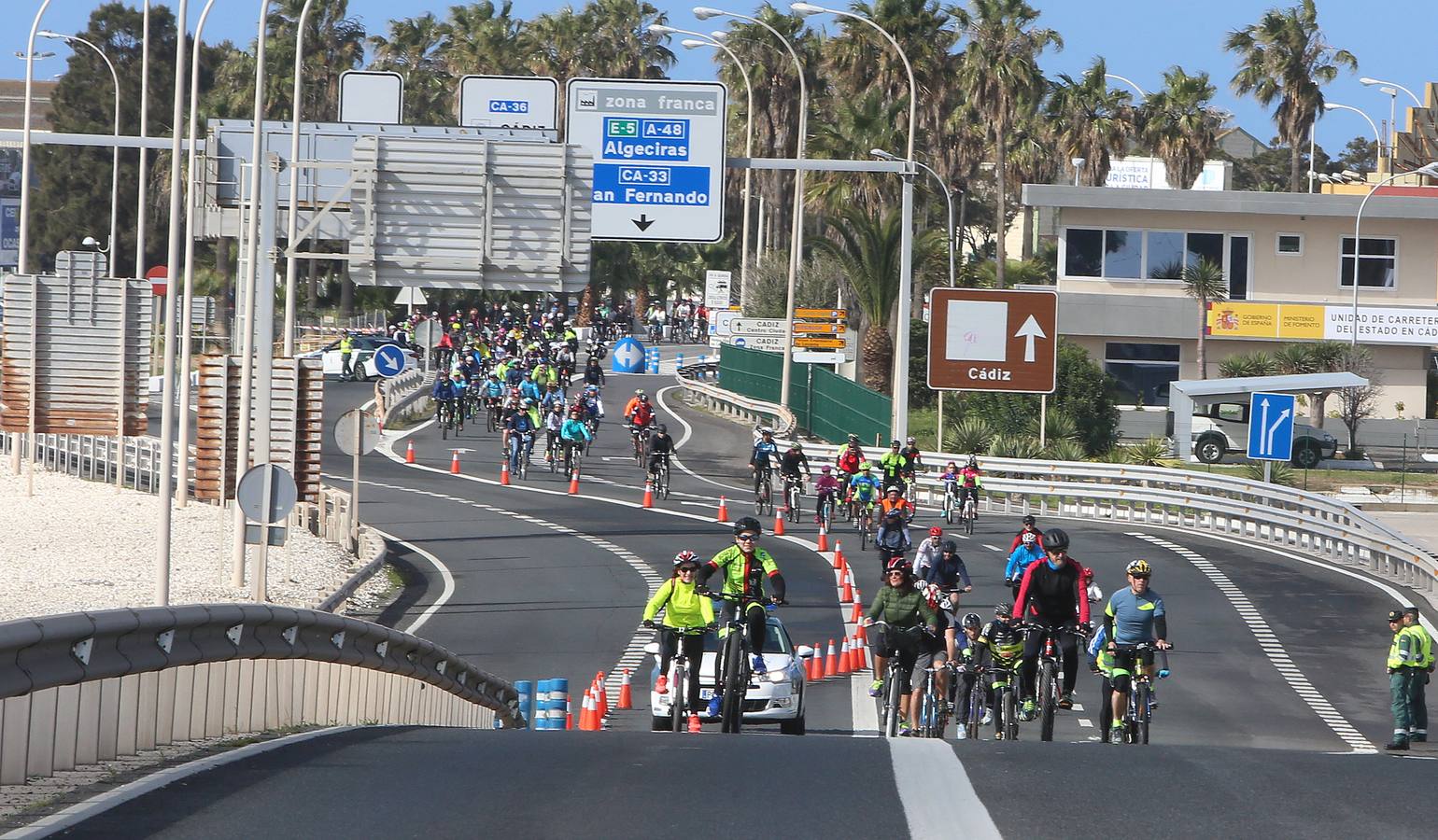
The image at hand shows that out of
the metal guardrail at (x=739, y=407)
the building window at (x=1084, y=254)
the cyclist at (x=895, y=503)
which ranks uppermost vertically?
the building window at (x=1084, y=254)

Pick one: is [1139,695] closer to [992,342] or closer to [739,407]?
[992,342]

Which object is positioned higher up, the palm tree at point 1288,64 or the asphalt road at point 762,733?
the palm tree at point 1288,64

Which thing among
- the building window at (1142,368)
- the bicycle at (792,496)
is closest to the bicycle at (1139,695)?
the bicycle at (792,496)

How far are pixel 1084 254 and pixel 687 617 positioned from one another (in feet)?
154

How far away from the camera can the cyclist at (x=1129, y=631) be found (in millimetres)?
14883

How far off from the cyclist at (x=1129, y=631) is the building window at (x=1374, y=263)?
4834 centimetres

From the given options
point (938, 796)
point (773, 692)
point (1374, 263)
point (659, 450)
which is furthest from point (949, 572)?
point (1374, 263)

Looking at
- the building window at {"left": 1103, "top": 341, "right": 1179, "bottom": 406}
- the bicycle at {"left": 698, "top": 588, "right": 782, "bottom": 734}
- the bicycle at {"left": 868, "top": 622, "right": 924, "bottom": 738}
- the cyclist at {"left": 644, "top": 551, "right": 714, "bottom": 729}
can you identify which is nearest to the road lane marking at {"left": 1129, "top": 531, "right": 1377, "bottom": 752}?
the bicycle at {"left": 868, "top": 622, "right": 924, "bottom": 738}

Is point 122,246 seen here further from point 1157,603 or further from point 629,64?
point 1157,603

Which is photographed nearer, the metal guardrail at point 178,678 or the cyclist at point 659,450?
the metal guardrail at point 178,678

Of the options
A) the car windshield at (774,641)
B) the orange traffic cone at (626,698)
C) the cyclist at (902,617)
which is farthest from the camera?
the orange traffic cone at (626,698)

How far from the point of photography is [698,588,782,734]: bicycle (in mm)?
14586

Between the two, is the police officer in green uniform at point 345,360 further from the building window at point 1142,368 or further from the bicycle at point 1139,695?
the bicycle at point 1139,695

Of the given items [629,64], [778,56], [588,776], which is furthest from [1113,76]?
[588,776]
